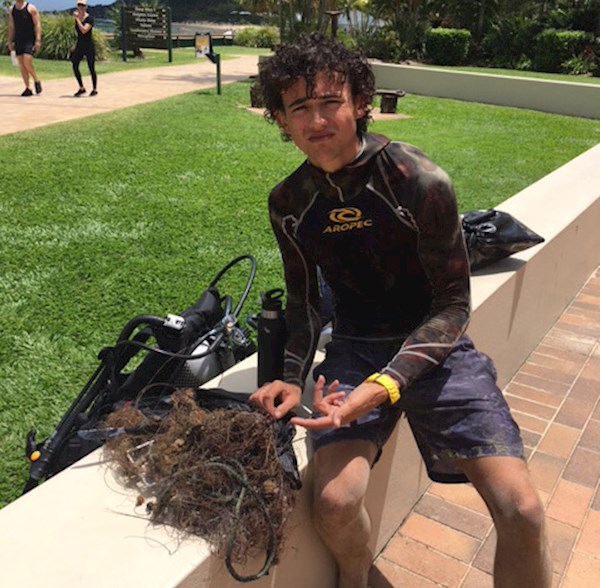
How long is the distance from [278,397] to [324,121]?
90 cm

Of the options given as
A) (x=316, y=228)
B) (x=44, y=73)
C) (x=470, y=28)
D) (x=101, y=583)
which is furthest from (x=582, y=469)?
(x=470, y=28)

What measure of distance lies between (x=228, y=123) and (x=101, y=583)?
9.91 metres

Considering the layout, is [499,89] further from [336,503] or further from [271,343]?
[336,503]

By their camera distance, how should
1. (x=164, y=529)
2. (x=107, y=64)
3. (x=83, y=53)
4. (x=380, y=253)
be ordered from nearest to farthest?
(x=164, y=529)
(x=380, y=253)
(x=83, y=53)
(x=107, y=64)

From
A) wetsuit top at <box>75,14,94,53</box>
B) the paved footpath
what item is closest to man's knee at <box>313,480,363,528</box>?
the paved footpath

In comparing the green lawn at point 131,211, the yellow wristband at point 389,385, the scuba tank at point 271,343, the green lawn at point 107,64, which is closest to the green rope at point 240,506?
the yellow wristband at point 389,385

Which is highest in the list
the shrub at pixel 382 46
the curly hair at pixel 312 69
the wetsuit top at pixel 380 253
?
the curly hair at pixel 312 69


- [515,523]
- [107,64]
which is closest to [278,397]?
[515,523]

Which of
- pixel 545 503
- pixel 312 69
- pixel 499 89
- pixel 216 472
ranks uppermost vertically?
pixel 312 69

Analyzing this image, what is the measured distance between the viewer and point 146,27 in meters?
23.4

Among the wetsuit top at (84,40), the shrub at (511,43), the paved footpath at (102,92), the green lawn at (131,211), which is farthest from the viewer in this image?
the shrub at (511,43)

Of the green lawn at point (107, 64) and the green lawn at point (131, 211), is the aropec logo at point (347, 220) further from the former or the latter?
the green lawn at point (107, 64)

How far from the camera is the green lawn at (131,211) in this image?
372cm

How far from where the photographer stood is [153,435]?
2.04 m
